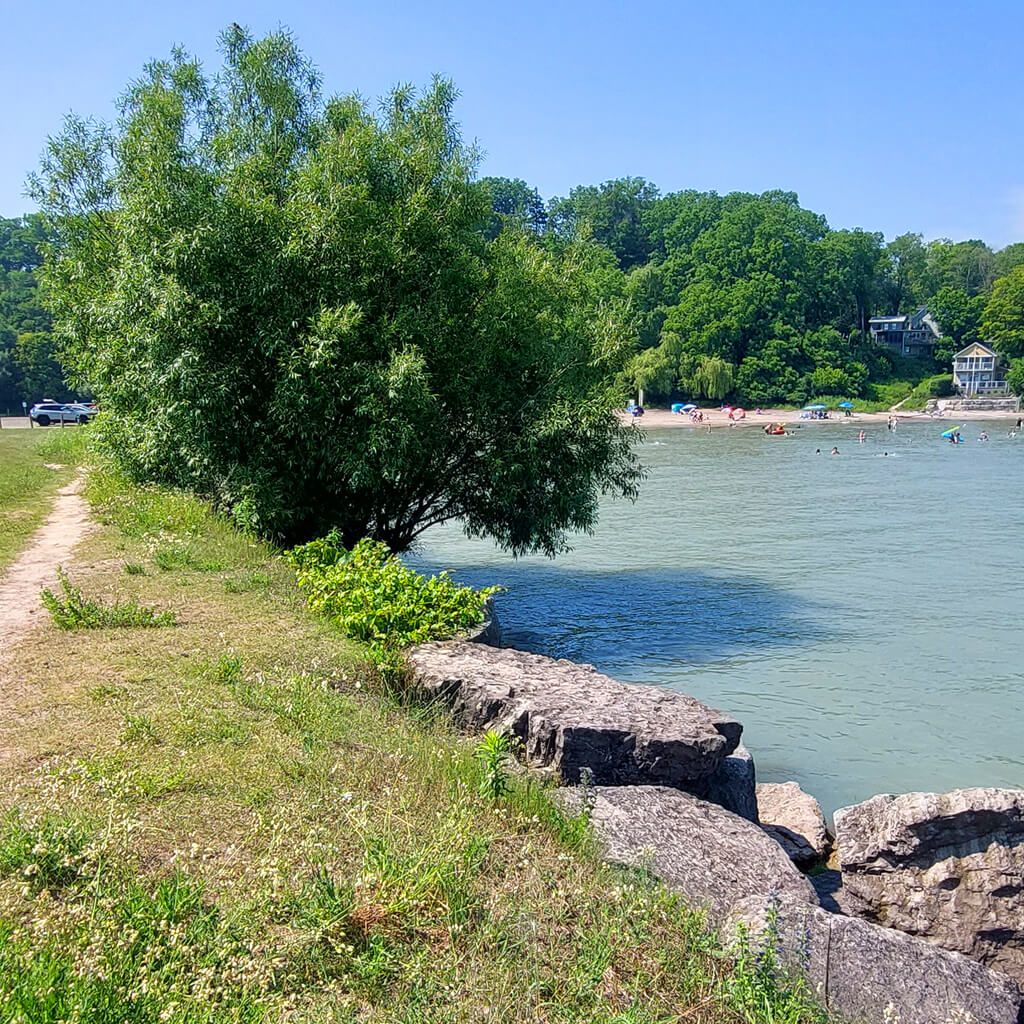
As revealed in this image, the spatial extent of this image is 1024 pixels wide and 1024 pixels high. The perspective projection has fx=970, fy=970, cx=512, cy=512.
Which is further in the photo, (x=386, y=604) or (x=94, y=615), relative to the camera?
(x=386, y=604)

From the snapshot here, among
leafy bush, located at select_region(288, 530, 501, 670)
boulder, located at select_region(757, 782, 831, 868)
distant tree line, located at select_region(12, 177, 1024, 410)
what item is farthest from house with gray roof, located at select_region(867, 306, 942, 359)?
leafy bush, located at select_region(288, 530, 501, 670)

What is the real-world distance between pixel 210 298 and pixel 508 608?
9.48 m

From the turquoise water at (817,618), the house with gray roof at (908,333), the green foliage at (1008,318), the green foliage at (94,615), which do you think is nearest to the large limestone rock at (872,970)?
the green foliage at (94,615)

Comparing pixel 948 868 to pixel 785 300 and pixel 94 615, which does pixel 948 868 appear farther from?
pixel 785 300

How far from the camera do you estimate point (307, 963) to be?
4.50 metres

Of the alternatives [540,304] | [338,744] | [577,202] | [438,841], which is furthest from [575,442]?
[577,202]

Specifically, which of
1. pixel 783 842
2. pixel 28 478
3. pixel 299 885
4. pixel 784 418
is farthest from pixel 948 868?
pixel 784 418

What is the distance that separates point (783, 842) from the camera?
31.6ft

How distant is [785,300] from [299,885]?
127990 mm

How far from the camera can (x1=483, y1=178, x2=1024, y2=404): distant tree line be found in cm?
11744

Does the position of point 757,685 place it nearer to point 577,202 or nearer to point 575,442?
point 575,442

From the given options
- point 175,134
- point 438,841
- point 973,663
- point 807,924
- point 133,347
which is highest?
point 175,134

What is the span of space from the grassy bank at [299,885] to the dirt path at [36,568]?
2.42 metres

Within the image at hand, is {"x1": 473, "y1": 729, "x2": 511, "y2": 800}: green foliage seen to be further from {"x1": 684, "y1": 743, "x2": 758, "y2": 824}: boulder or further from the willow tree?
the willow tree
